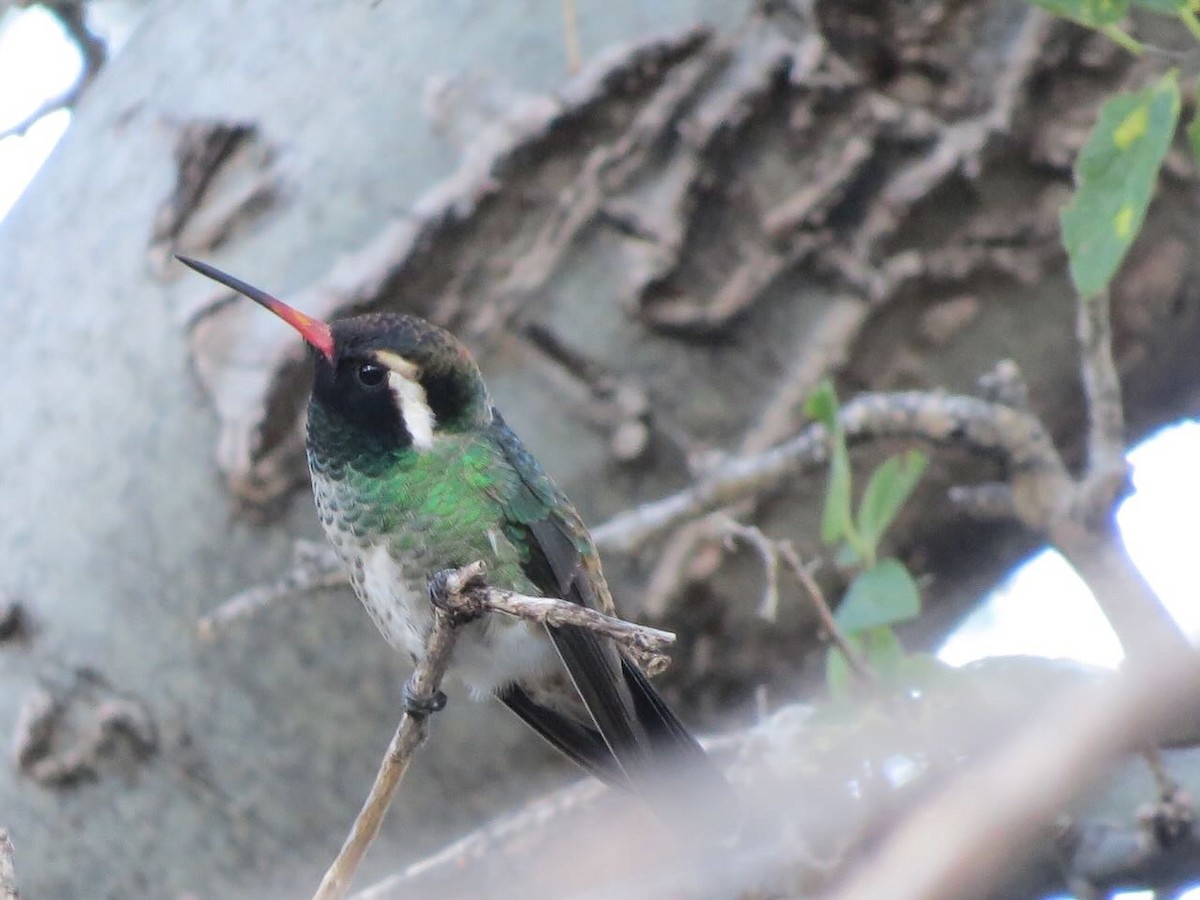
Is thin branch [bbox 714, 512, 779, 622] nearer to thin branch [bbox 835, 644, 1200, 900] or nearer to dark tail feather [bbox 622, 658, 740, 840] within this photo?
dark tail feather [bbox 622, 658, 740, 840]

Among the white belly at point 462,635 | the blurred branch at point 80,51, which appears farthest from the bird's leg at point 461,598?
the blurred branch at point 80,51

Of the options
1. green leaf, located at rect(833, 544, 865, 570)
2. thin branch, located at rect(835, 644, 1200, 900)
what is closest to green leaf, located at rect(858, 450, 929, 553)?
green leaf, located at rect(833, 544, 865, 570)

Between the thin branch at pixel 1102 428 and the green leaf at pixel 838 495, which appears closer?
the thin branch at pixel 1102 428

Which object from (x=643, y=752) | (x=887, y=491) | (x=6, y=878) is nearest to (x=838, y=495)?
(x=887, y=491)

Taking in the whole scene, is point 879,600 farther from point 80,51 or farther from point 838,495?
point 80,51

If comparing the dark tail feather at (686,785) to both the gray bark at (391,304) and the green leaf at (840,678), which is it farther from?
the gray bark at (391,304)

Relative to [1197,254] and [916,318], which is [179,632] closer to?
[916,318]

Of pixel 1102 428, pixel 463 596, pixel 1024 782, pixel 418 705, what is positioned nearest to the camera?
pixel 1024 782
